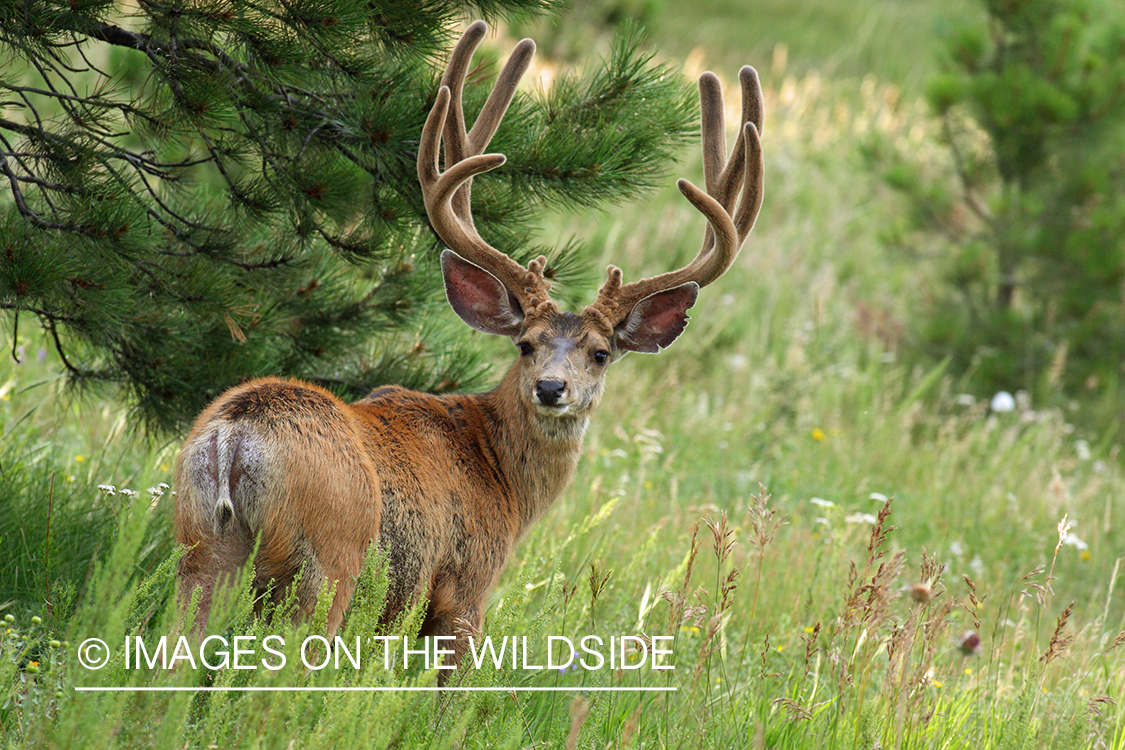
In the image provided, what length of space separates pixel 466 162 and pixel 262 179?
80cm

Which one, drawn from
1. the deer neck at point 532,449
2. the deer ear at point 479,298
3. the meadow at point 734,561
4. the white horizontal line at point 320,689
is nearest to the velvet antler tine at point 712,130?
the deer ear at point 479,298

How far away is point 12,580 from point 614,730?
225cm

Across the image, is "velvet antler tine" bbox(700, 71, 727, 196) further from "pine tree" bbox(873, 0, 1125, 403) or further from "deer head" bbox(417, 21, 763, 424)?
"pine tree" bbox(873, 0, 1125, 403)

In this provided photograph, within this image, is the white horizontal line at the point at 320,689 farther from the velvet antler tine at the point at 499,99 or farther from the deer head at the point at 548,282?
the velvet antler tine at the point at 499,99

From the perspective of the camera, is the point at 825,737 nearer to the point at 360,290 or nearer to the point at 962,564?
the point at 360,290

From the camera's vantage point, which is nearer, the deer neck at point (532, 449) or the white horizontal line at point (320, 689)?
the white horizontal line at point (320, 689)

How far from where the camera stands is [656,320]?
4773 mm

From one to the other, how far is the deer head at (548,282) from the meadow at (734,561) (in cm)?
76

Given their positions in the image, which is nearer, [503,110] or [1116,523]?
[503,110]

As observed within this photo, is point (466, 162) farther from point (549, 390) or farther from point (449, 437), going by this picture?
point (449, 437)

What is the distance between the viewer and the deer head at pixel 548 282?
169 inches

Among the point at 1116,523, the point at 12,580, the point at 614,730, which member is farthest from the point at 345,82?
the point at 1116,523

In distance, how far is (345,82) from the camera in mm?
4051

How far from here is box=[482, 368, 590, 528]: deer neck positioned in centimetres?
454
